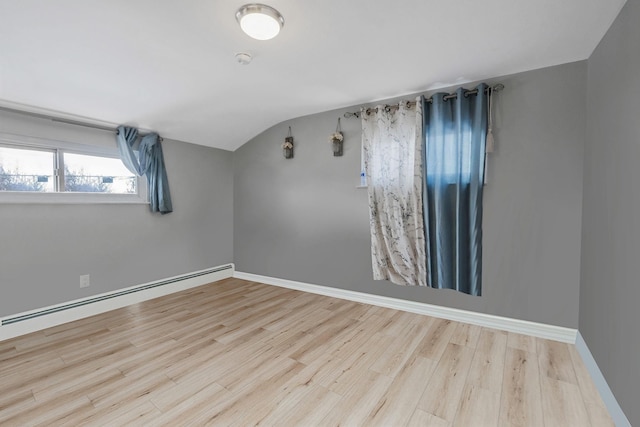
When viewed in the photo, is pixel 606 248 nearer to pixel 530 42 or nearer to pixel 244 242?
pixel 530 42

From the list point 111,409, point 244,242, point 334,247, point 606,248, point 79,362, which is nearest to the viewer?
point 111,409

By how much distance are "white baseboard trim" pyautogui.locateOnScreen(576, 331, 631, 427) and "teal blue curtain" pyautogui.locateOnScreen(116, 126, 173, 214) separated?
13.4ft

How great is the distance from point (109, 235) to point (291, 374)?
2563 mm

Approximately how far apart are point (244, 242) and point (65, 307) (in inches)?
82.0

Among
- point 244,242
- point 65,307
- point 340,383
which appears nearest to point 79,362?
point 65,307

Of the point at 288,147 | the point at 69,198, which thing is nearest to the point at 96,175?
the point at 69,198

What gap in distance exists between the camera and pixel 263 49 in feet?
6.64

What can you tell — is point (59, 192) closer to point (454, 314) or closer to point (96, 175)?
point (96, 175)

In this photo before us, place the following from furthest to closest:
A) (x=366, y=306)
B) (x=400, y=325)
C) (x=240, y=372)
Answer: (x=366, y=306) → (x=400, y=325) → (x=240, y=372)

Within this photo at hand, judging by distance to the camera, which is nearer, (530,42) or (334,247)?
(530,42)

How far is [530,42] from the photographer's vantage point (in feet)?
6.33

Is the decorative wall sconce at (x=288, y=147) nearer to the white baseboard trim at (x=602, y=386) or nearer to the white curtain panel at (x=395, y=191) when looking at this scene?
the white curtain panel at (x=395, y=191)

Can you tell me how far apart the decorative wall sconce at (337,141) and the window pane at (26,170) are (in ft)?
9.31

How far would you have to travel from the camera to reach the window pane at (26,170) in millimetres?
2410
